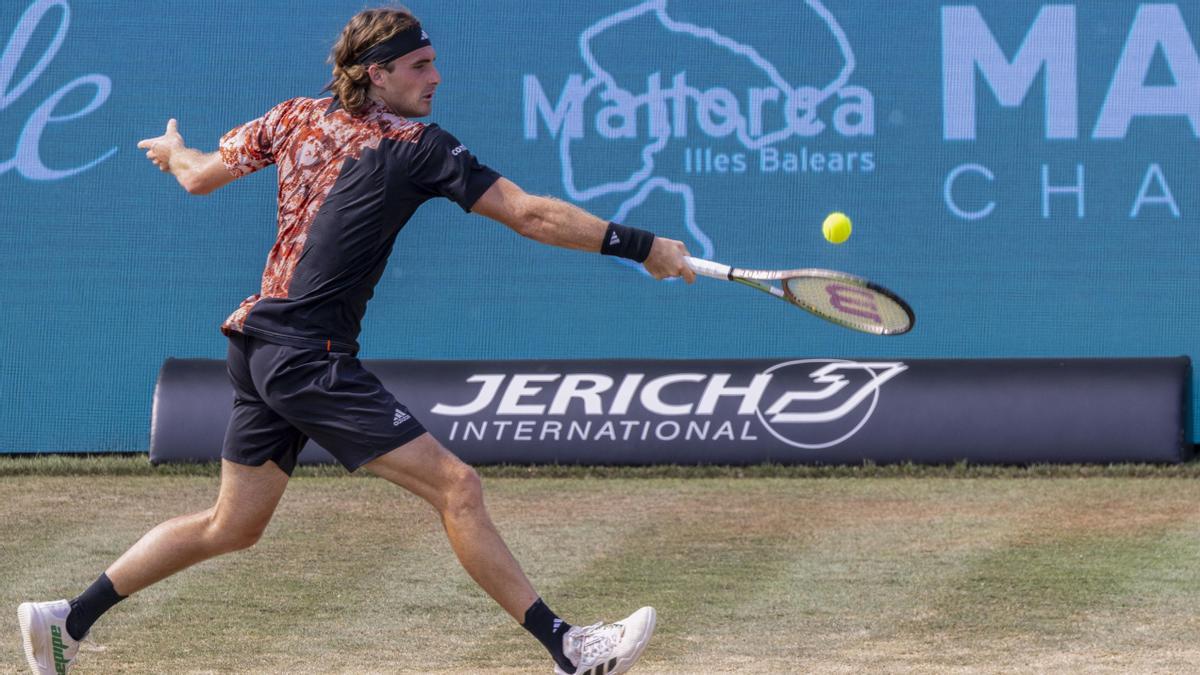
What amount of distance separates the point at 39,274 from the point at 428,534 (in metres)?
3.25

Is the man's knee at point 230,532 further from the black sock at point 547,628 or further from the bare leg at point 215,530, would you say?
the black sock at point 547,628

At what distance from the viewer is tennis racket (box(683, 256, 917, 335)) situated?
4.51m

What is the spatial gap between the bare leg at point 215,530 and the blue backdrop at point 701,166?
464 centimetres

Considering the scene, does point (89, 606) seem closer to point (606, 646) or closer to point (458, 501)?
point (458, 501)

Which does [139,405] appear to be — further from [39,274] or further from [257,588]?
[257,588]

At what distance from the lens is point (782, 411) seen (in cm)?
869

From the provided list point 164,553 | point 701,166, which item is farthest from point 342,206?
point 701,166

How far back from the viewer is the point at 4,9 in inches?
353

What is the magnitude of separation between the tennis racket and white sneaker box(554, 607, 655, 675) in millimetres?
935

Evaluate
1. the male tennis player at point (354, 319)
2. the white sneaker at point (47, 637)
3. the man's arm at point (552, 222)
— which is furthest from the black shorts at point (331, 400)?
the white sneaker at point (47, 637)

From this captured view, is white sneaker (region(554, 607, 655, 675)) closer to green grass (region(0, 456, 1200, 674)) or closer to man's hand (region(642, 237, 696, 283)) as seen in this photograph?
green grass (region(0, 456, 1200, 674))

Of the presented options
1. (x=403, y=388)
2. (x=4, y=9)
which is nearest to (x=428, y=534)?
(x=403, y=388)

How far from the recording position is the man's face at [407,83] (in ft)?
14.3

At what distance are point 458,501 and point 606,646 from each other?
52 centimetres
